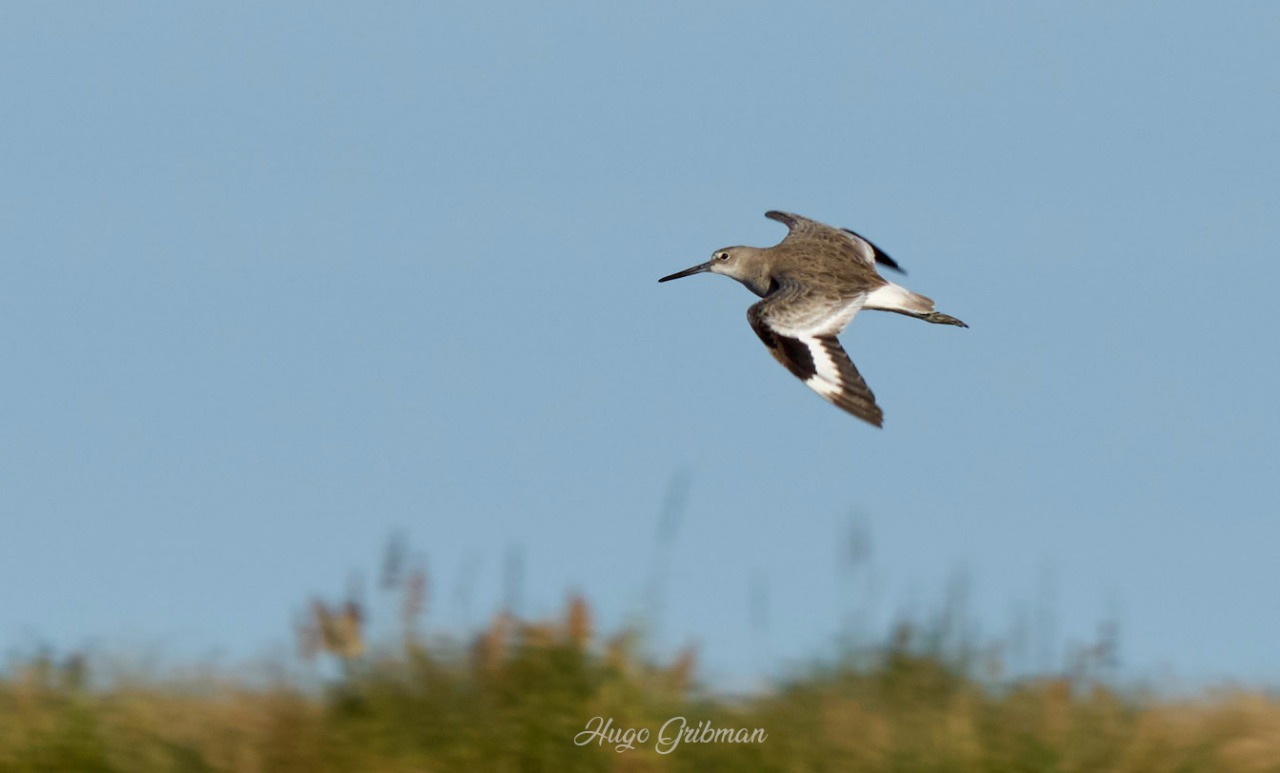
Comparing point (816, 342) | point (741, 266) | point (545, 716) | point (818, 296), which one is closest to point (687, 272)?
point (741, 266)

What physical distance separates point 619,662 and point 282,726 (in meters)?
1.28

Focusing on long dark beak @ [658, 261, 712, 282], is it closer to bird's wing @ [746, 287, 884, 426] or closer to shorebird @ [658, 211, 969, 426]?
shorebird @ [658, 211, 969, 426]

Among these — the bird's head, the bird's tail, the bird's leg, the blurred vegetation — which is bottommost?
the blurred vegetation

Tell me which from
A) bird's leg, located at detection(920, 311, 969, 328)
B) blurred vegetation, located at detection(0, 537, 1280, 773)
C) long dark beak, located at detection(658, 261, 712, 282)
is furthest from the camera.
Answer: long dark beak, located at detection(658, 261, 712, 282)

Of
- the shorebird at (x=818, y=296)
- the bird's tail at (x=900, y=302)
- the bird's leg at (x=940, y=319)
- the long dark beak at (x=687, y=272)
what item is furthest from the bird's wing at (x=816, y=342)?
the long dark beak at (x=687, y=272)

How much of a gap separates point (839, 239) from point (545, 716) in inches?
294

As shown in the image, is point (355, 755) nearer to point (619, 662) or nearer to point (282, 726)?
point (282, 726)

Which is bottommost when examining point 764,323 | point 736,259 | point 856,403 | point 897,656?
point 897,656

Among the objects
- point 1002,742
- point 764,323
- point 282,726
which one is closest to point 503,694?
point 282,726

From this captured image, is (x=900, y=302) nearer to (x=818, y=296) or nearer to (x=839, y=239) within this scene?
(x=818, y=296)

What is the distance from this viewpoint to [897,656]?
20.4ft

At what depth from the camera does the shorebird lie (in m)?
8.07

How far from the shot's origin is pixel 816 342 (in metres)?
8.52

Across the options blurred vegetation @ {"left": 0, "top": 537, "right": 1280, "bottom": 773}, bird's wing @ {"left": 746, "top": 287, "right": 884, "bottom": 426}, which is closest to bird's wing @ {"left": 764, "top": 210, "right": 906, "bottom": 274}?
bird's wing @ {"left": 746, "top": 287, "right": 884, "bottom": 426}
